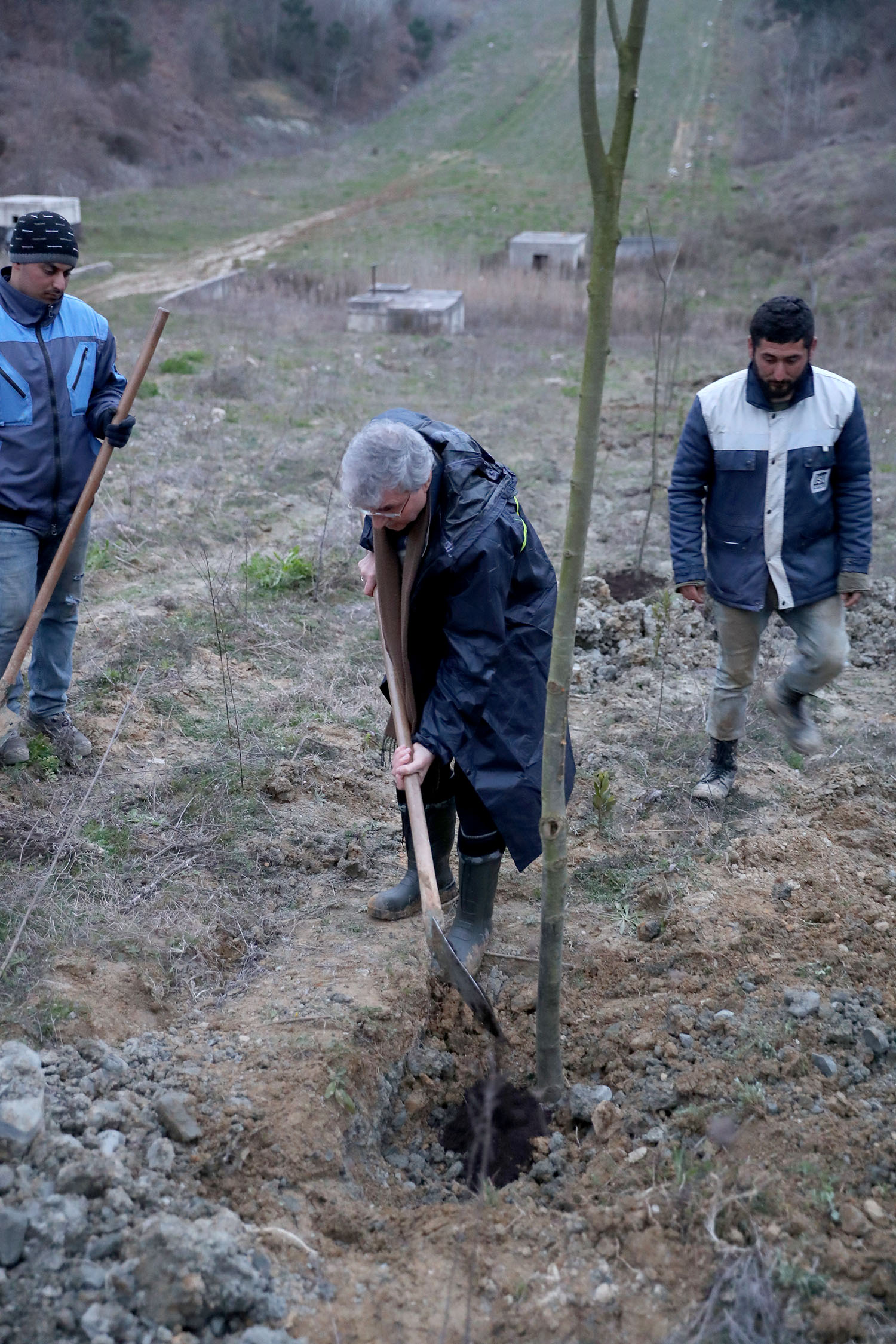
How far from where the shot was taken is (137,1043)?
2.62 metres

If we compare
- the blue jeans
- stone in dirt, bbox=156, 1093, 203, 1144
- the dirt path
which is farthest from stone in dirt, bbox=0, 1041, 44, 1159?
the dirt path

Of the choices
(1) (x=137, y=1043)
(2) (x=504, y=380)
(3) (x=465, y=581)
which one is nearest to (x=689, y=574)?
(3) (x=465, y=581)

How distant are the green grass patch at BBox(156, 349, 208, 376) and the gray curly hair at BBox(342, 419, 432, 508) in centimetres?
888

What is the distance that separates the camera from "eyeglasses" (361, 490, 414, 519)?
2.53 m

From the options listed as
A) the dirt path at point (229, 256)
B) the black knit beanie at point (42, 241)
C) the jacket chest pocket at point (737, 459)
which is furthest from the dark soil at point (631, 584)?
Result: the dirt path at point (229, 256)

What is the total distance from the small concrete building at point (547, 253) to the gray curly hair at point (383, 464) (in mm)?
18677

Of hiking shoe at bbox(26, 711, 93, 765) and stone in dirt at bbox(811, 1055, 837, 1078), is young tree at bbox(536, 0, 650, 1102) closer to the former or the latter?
stone in dirt at bbox(811, 1055, 837, 1078)

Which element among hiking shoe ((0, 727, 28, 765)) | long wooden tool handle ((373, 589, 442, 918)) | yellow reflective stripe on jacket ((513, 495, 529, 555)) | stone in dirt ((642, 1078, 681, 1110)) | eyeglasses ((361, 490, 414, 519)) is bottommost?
stone in dirt ((642, 1078, 681, 1110))

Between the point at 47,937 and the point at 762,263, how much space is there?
66.2 ft

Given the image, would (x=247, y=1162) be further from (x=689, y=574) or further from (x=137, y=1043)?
(x=689, y=574)

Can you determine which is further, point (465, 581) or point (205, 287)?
point (205, 287)

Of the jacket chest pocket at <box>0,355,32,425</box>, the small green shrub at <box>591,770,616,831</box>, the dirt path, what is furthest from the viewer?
the dirt path

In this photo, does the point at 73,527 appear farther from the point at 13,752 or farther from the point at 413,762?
the point at 413,762

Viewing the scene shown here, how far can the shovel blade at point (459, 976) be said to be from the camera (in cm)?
262
